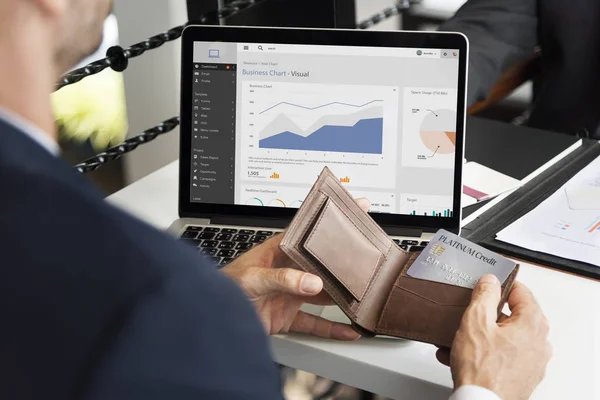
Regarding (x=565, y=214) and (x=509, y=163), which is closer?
(x=565, y=214)

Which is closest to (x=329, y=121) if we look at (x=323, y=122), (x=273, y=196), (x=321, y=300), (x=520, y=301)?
(x=323, y=122)

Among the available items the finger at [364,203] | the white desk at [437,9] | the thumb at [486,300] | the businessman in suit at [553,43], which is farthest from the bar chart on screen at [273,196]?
the white desk at [437,9]

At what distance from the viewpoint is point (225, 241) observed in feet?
3.44

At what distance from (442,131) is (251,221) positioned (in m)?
0.29

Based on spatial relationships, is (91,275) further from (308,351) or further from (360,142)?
(360,142)

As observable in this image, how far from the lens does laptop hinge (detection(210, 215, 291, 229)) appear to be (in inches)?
42.5

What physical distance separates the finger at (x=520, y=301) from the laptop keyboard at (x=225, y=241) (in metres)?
0.17

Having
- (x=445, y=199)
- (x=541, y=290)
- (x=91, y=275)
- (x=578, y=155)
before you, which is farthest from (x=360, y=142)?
(x=91, y=275)

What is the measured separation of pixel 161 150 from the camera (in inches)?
92.8

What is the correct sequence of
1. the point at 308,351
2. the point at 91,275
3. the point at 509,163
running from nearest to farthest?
the point at 91,275 → the point at 308,351 → the point at 509,163

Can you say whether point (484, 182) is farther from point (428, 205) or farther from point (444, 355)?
point (444, 355)

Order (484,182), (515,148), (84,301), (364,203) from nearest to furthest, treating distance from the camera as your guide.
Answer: (84,301) < (364,203) < (484,182) < (515,148)

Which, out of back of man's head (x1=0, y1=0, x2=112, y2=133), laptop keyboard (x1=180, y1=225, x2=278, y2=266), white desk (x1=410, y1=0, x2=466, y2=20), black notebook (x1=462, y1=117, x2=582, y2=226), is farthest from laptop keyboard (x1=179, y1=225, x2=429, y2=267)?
white desk (x1=410, y1=0, x2=466, y2=20)

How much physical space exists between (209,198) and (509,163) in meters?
0.51
